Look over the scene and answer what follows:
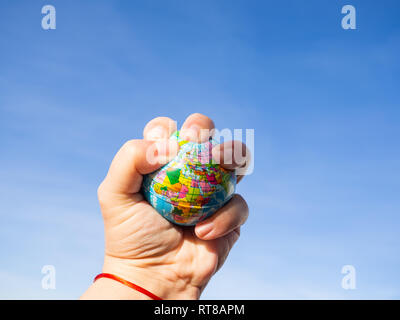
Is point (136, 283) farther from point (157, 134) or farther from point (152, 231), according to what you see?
point (157, 134)

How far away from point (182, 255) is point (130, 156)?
1.28m

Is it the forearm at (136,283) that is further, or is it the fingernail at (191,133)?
the fingernail at (191,133)

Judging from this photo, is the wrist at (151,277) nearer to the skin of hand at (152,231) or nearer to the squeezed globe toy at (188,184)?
the skin of hand at (152,231)

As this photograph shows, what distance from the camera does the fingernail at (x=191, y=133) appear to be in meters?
3.55

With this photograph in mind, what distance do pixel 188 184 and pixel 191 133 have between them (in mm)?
537

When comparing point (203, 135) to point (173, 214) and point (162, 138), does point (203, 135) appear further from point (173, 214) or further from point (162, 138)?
point (173, 214)

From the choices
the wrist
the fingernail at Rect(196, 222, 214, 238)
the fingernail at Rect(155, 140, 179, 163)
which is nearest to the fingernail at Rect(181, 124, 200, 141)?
the fingernail at Rect(155, 140, 179, 163)

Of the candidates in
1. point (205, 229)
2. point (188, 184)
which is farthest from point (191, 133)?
point (205, 229)

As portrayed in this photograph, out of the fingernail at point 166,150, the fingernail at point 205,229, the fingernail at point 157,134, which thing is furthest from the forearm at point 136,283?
the fingernail at point 157,134

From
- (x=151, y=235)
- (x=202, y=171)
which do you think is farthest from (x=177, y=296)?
(x=202, y=171)

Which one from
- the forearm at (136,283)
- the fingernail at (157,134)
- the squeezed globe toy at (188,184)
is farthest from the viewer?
the fingernail at (157,134)

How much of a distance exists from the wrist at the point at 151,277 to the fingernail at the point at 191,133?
1.39 meters

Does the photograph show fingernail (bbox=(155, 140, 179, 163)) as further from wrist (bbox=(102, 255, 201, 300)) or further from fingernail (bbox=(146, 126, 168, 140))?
→ wrist (bbox=(102, 255, 201, 300))

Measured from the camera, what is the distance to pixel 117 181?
3.33 meters
